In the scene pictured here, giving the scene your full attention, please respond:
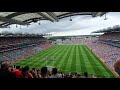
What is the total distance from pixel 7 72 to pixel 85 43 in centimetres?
5169

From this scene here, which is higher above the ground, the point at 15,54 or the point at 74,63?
the point at 15,54

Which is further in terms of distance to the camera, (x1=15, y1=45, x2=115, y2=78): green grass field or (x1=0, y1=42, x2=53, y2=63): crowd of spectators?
(x1=0, y1=42, x2=53, y2=63): crowd of spectators

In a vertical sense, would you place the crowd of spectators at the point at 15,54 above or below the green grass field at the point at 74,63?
above

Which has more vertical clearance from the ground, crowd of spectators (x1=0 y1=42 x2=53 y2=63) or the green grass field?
crowd of spectators (x1=0 y1=42 x2=53 y2=63)

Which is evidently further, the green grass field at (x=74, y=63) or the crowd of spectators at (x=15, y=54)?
the crowd of spectators at (x=15, y=54)

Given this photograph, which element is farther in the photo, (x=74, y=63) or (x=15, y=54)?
(x=15, y=54)

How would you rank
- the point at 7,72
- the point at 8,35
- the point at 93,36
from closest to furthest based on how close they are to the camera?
the point at 7,72 < the point at 8,35 < the point at 93,36

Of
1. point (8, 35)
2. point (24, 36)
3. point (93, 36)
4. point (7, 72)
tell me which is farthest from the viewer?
point (93, 36)
